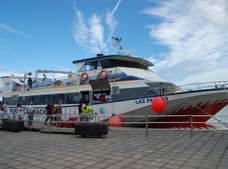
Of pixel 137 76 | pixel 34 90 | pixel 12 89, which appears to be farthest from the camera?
pixel 12 89

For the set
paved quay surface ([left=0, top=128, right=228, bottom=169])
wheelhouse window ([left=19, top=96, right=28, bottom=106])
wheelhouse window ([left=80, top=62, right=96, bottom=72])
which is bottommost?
paved quay surface ([left=0, top=128, right=228, bottom=169])

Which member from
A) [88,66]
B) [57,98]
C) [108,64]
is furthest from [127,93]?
[57,98]

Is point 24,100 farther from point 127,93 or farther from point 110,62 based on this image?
point 127,93

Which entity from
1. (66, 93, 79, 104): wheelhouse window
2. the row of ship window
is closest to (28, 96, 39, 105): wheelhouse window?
the row of ship window

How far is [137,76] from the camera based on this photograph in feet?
39.3

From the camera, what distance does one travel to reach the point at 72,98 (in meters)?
13.8

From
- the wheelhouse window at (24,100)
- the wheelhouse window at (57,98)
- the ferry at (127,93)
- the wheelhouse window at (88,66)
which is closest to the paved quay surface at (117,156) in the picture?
the ferry at (127,93)

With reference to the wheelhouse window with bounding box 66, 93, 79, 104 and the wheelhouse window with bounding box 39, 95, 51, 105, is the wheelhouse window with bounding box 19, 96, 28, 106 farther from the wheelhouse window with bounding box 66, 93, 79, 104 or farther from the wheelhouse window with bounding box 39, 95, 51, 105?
the wheelhouse window with bounding box 66, 93, 79, 104

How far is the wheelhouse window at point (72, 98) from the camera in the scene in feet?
44.7

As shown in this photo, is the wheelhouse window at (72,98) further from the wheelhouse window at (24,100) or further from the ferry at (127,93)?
the wheelhouse window at (24,100)

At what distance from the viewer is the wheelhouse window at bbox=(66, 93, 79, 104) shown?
1363 cm

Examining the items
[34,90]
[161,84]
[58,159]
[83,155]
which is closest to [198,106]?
[161,84]

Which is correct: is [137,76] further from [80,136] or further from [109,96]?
[80,136]

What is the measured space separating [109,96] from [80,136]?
4543mm
